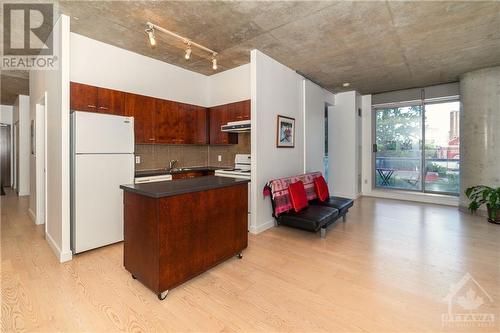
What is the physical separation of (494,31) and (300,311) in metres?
4.36

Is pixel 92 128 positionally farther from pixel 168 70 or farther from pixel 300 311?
pixel 300 311

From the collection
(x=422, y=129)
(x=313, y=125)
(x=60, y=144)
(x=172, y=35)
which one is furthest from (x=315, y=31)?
(x=422, y=129)

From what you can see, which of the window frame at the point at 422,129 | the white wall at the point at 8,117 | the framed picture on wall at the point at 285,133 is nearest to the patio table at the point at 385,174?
the window frame at the point at 422,129

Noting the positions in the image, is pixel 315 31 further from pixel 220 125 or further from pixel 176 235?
pixel 176 235

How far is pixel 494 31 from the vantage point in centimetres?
313

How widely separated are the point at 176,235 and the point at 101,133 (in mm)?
1839

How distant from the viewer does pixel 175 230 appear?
6.72 feet

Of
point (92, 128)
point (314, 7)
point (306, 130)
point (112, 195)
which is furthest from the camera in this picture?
point (306, 130)

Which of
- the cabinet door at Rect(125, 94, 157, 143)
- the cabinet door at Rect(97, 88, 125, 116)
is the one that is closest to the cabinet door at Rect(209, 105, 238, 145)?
the cabinet door at Rect(125, 94, 157, 143)

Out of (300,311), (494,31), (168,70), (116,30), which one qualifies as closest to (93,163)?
(116,30)

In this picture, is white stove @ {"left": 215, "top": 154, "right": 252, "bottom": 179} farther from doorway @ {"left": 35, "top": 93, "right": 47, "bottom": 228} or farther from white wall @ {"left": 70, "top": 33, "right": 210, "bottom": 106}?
doorway @ {"left": 35, "top": 93, "right": 47, "bottom": 228}

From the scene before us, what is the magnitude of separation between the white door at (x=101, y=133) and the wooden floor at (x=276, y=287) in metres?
1.32

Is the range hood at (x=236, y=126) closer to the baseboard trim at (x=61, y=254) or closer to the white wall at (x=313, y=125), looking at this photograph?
the white wall at (x=313, y=125)

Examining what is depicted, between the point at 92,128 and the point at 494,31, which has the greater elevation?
the point at 494,31
